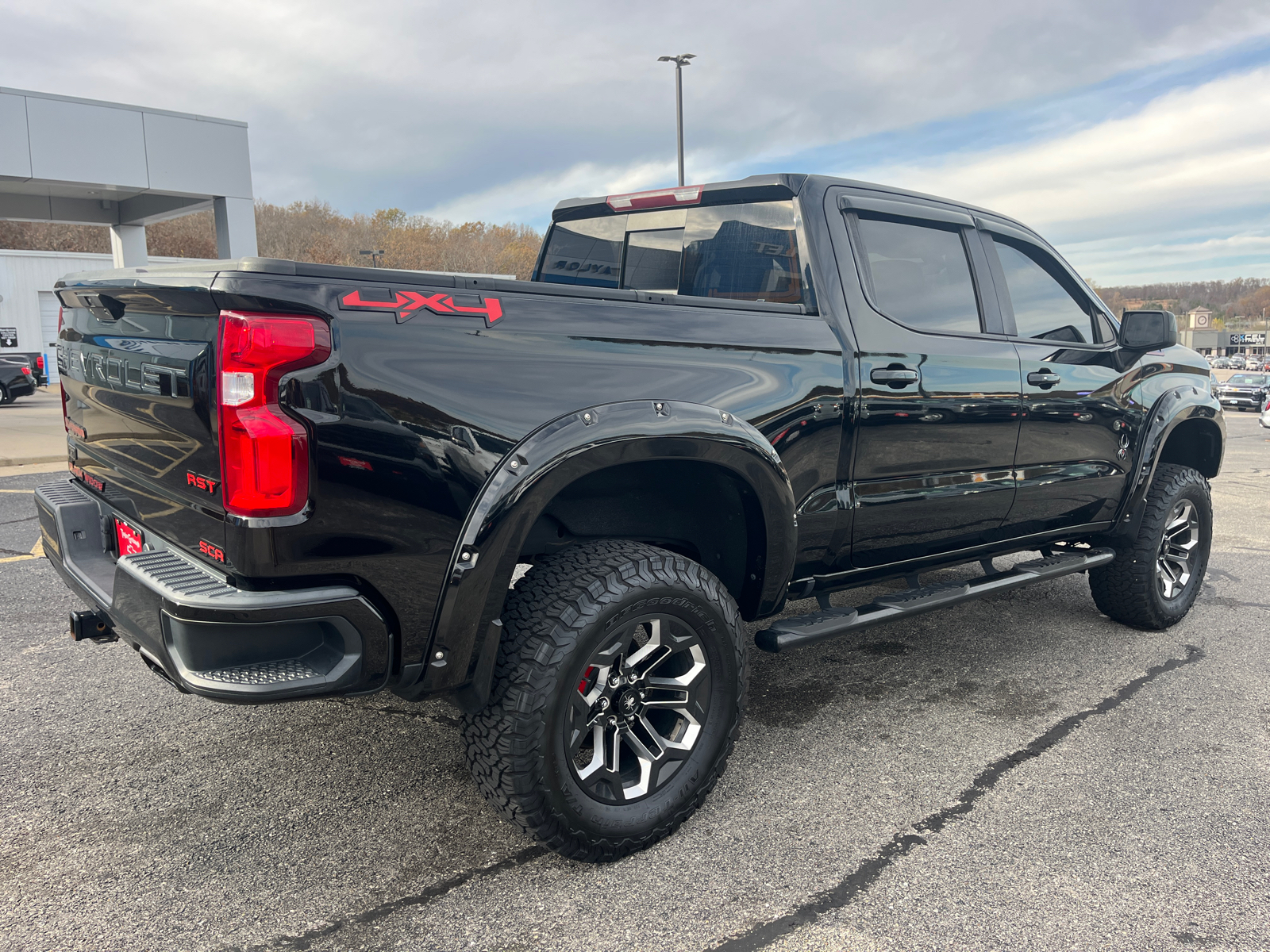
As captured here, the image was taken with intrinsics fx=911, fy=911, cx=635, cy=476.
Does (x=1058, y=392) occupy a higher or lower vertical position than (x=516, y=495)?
higher

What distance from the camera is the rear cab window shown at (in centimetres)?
327

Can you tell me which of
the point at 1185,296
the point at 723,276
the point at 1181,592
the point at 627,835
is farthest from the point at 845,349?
the point at 1185,296

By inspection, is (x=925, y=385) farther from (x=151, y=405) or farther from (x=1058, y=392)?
(x=151, y=405)

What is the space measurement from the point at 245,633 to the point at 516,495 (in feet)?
2.27

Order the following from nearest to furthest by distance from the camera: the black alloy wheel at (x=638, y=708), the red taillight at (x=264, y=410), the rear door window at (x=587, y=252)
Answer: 1. the red taillight at (x=264, y=410)
2. the black alloy wheel at (x=638, y=708)
3. the rear door window at (x=587, y=252)

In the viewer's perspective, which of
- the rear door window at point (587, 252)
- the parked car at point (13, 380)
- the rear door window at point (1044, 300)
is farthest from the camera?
→ the parked car at point (13, 380)

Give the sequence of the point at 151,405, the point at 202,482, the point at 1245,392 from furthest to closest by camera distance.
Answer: the point at 1245,392
the point at 151,405
the point at 202,482

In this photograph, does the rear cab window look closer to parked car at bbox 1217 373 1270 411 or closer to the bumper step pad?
the bumper step pad

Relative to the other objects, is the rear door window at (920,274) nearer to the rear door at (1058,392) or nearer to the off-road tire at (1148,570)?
the rear door at (1058,392)

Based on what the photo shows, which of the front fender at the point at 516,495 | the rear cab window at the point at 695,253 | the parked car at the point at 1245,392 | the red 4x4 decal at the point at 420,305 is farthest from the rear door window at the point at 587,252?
the parked car at the point at 1245,392

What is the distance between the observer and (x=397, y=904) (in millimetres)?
2348

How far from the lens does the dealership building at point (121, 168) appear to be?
1430cm

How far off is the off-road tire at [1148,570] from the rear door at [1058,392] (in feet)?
1.04

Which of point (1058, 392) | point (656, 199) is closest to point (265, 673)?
point (656, 199)
